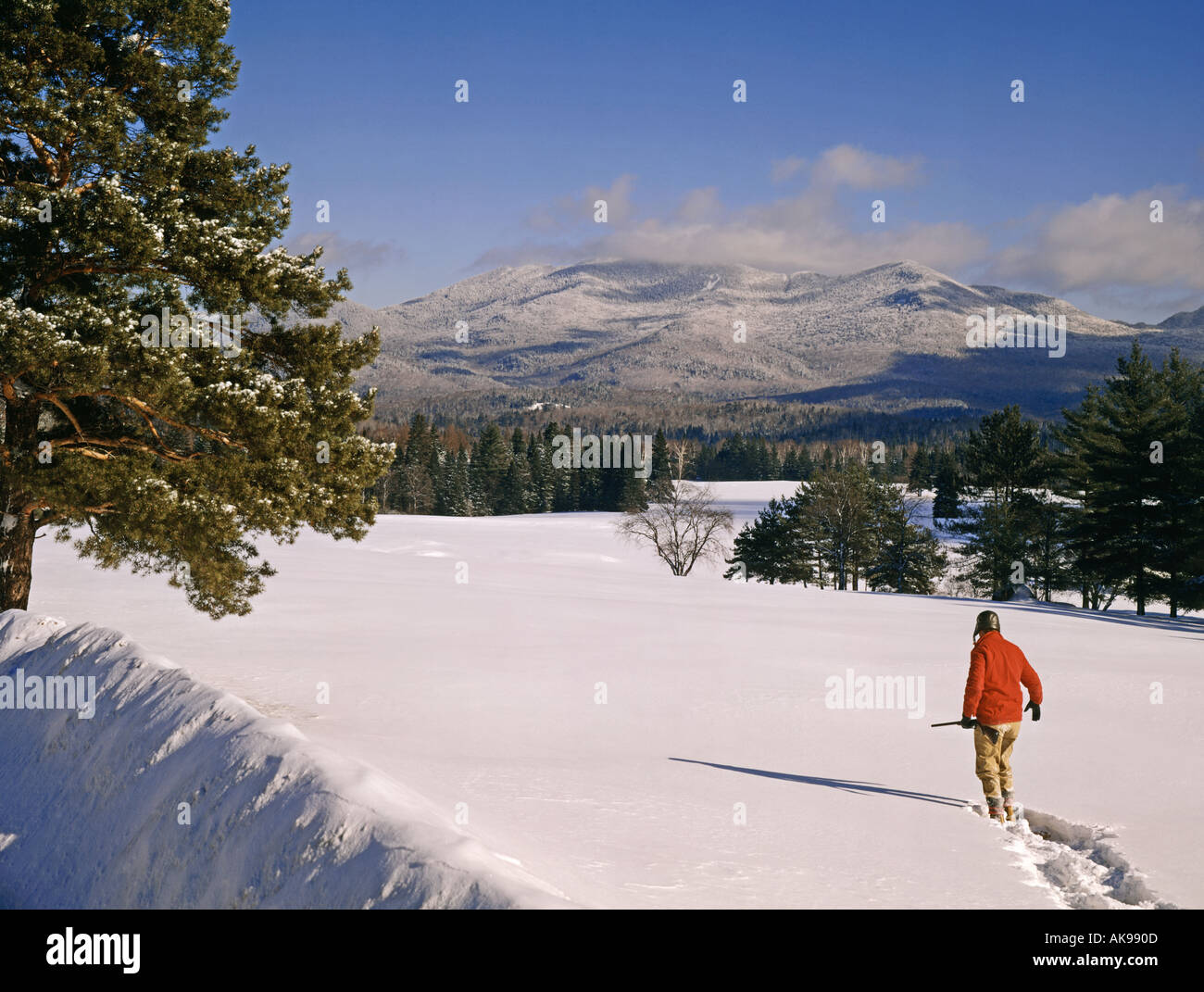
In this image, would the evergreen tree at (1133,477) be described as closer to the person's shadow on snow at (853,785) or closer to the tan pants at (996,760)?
the person's shadow on snow at (853,785)

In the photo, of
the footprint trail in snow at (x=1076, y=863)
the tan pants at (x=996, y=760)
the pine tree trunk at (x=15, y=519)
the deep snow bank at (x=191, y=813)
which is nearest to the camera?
the deep snow bank at (x=191, y=813)

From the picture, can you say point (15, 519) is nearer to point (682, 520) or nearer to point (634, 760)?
point (634, 760)

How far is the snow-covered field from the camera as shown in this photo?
22.4 feet

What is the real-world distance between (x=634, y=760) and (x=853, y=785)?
2548 millimetres

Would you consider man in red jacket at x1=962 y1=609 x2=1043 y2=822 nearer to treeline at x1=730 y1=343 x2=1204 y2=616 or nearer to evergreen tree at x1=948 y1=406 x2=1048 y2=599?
treeline at x1=730 y1=343 x2=1204 y2=616

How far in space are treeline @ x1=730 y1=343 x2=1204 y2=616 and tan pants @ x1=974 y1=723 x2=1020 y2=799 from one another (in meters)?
37.8

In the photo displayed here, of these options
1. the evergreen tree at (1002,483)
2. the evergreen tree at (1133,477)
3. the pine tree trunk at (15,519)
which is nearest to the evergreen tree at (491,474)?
the evergreen tree at (1002,483)

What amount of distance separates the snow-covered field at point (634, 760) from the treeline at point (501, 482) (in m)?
81.1

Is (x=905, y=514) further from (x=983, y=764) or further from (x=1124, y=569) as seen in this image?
(x=983, y=764)

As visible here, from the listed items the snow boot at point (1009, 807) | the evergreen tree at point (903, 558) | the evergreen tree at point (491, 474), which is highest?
the evergreen tree at point (491, 474)

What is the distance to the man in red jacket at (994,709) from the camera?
9398mm

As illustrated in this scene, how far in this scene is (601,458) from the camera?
120 metres
